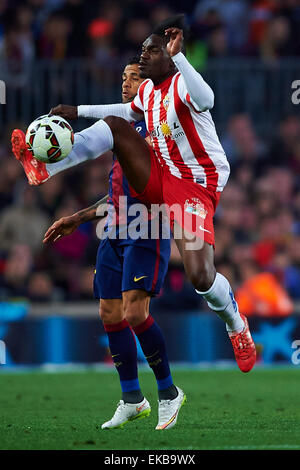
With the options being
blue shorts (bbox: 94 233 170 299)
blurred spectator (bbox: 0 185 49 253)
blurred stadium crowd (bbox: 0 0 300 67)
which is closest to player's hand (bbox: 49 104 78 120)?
blue shorts (bbox: 94 233 170 299)

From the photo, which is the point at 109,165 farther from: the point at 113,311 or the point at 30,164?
the point at 30,164

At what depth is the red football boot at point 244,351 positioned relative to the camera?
6301mm

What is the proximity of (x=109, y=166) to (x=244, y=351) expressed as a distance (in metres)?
6.91

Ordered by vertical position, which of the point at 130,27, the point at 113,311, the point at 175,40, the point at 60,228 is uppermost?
the point at 175,40

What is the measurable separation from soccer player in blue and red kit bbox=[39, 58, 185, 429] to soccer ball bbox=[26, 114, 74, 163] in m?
1.02

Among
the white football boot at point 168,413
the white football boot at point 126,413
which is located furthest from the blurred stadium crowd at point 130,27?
the white football boot at point 168,413

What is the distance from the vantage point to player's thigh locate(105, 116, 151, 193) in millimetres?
5945

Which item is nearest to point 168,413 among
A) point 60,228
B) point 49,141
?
point 60,228

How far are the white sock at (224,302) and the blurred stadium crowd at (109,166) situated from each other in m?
4.93

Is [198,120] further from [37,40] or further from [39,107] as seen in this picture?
[37,40]

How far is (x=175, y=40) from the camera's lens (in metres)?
5.84

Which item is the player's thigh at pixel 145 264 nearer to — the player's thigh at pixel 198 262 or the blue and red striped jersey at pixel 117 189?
the blue and red striped jersey at pixel 117 189

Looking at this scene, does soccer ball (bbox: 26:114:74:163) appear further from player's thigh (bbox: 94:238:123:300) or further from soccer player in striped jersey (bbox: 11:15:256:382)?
player's thigh (bbox: 94:238:123:300)

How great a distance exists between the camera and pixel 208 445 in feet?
17.3
